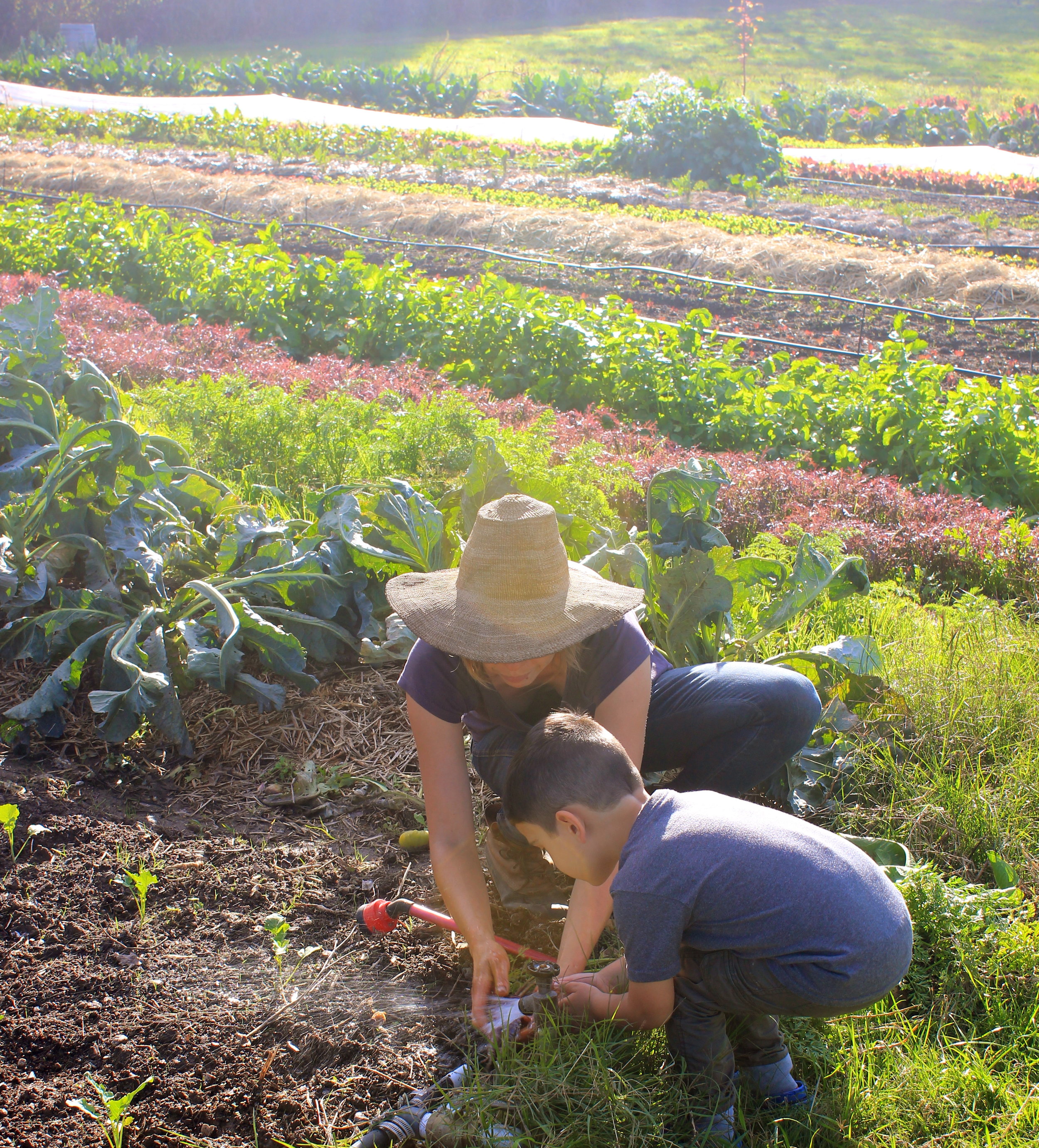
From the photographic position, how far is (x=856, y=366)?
742cm

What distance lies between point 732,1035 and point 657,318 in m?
7.39

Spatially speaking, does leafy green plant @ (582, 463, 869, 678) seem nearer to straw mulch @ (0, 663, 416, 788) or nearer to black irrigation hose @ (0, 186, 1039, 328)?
straw mulch @ (0, 663, 416, 788)

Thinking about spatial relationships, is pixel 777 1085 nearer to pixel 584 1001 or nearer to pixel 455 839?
pixel 584 1001

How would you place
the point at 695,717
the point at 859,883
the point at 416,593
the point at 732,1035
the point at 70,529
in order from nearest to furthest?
the point at 859,883 → the point at 732,1035 → the point at 416,593 → the point at 695,717 → the point at 70,529

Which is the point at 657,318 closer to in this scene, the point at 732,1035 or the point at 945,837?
the point at 945,837

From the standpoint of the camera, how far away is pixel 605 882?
1889 millimetres

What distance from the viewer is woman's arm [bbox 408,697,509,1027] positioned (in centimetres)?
195

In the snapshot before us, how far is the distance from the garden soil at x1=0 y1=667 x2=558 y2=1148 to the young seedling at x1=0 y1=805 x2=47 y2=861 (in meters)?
0.03

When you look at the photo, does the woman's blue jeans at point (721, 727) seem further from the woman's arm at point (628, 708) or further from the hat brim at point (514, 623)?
the hat brim at point (514, 623)

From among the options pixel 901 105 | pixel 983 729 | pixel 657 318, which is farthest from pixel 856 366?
pixel 901 105

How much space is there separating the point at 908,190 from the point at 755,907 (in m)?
17.0

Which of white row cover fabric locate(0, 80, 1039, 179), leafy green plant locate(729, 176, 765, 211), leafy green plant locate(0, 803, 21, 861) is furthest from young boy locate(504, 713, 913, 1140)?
white row cover fabric locate(0, 80, 1039, 179)

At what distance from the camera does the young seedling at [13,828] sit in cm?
214

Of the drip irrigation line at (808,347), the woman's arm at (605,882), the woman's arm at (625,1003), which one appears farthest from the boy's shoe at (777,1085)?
the drip irrigation line at (808,347)
